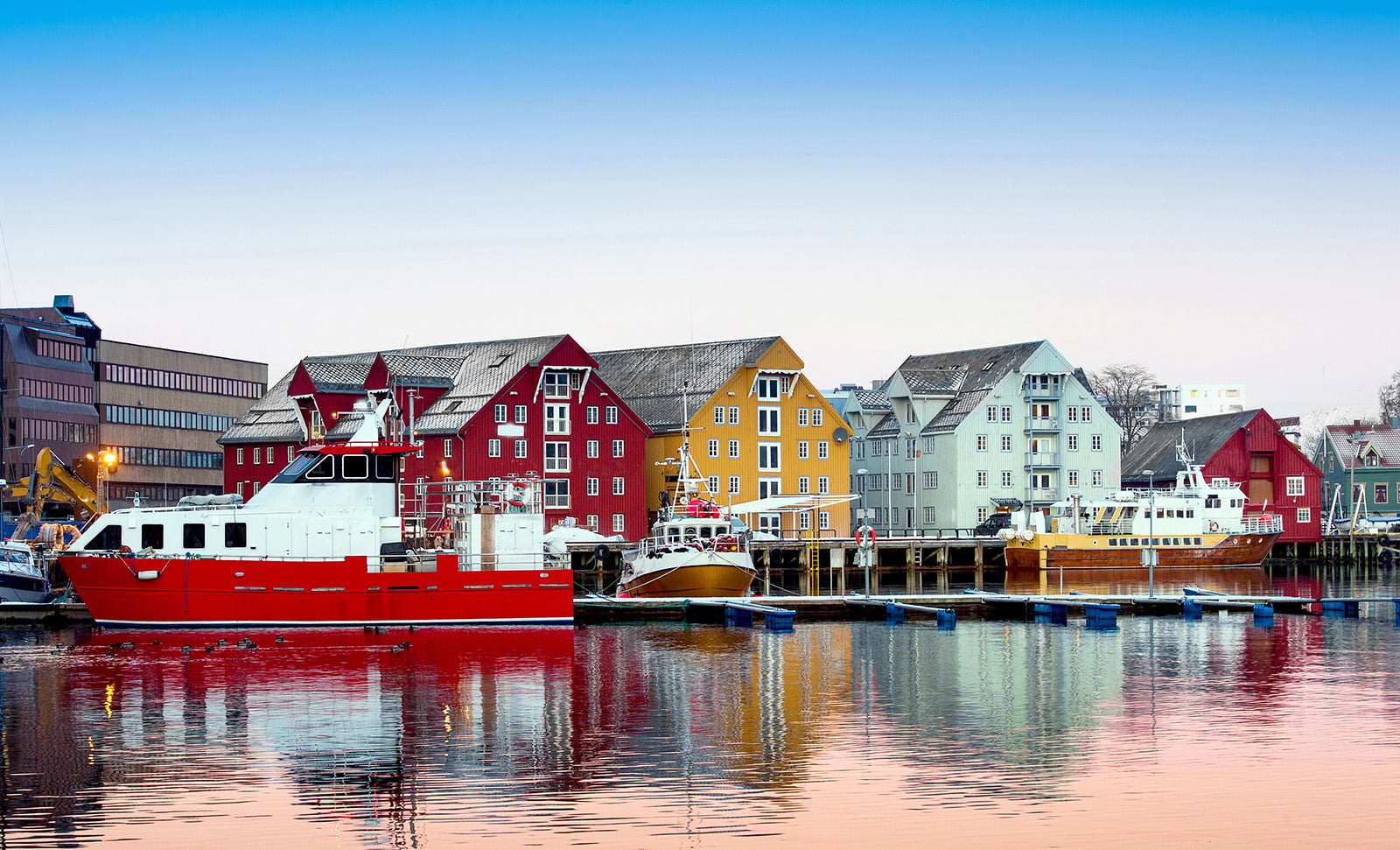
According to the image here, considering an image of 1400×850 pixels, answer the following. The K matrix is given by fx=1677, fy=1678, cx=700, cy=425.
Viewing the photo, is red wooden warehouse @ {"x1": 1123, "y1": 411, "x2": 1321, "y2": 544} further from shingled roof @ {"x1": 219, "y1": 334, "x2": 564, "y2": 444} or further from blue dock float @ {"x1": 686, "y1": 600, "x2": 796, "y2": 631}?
blue dock float @ {"x1": 686, "y1": 600, "x2": 796, "y2": 631}

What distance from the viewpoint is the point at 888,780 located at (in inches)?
933

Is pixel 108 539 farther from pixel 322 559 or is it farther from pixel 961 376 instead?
pixel 961 376

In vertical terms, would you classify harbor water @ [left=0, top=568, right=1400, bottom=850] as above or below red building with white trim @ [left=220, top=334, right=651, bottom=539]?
below

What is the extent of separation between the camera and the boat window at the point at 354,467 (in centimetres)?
4647

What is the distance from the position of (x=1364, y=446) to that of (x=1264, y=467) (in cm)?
2298

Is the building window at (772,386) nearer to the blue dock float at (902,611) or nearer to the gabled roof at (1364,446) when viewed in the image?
the blue dock float at (902,611)

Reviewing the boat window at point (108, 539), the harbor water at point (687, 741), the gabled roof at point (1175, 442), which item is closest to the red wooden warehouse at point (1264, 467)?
the gabled roof at point (1175, 442)

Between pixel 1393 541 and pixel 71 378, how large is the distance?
85.1m

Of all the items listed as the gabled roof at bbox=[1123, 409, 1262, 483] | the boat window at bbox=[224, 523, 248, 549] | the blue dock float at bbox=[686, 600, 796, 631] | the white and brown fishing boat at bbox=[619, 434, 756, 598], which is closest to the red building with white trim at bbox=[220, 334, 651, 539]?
the white and brown fishing boat at bbox=[619, 434, 756, 598]

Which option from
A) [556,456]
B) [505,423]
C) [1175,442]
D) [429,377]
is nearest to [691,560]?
[556,456]

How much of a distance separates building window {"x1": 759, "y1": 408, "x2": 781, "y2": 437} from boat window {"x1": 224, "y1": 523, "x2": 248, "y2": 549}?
147 feet

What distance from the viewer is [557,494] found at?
80.1 meters

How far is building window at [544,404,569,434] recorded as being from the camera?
80.2 m

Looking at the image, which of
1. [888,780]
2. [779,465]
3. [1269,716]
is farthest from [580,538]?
[888,780]
